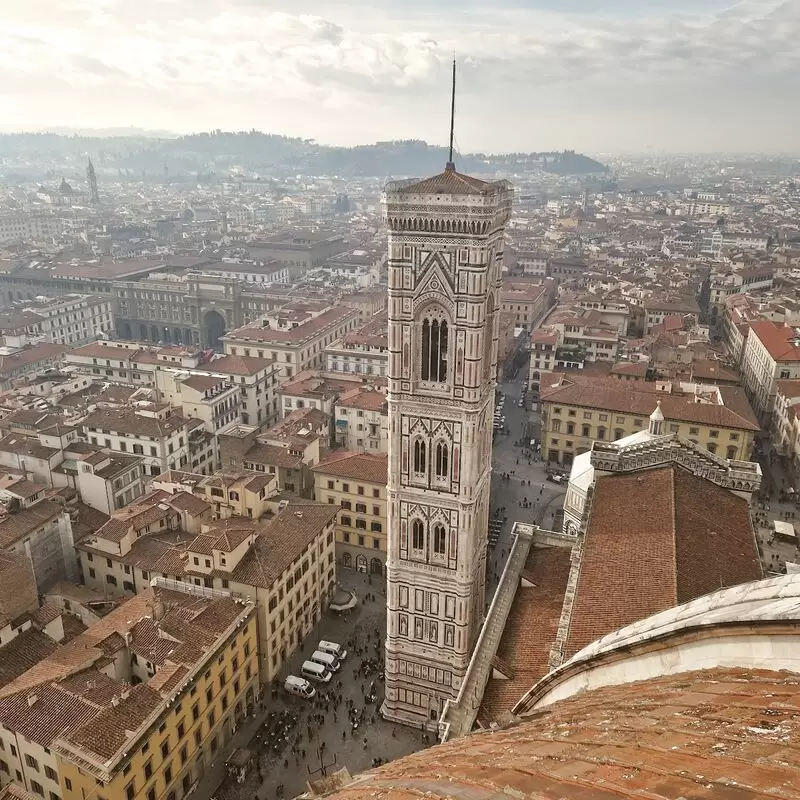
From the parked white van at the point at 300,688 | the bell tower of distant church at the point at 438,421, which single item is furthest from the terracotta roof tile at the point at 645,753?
the parked white van at the point at 300,688

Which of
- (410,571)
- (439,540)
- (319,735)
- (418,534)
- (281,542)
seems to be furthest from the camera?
(281,542)

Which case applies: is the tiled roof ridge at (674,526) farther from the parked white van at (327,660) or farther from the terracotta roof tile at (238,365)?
the terracotta roof tile at (238,365)

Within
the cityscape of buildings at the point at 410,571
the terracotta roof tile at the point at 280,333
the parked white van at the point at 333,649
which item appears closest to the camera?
the cityscape of buildings at the point at 410,571

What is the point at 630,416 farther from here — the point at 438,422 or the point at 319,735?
the point at 319,735

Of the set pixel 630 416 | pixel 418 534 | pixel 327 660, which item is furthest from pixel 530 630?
pixel 630 416

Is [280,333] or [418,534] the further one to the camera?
[280,333]

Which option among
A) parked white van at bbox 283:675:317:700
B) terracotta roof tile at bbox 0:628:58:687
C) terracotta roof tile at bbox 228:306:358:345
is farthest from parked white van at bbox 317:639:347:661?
terracotta roof tile at bbox 228:306:358:345

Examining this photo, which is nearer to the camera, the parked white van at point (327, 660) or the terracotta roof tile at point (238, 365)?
the parked white van at point (327, 660)
